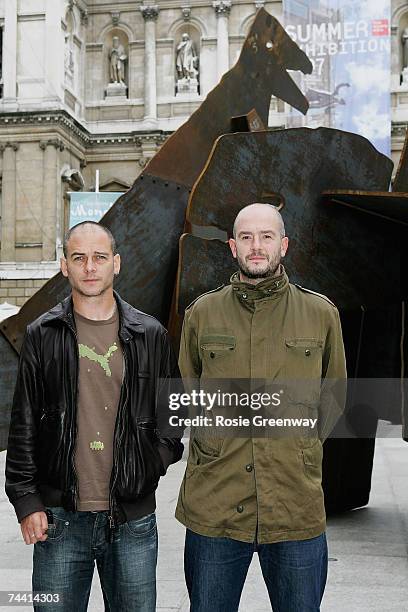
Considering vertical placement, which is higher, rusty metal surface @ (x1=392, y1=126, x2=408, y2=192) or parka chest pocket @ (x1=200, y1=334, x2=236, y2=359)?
rusty metal surface @ (x1=392, y1=126, x2=408, y2=192)

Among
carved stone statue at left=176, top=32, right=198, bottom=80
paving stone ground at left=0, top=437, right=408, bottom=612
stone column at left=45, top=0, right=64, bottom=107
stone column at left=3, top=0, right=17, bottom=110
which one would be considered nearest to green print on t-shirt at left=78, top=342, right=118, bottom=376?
paving stone ground at left=0, top=437, right=408, bottom=612

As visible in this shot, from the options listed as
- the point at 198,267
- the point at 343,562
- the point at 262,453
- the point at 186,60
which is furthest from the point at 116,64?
the point at 262,453

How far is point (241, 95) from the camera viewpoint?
5.20 metres

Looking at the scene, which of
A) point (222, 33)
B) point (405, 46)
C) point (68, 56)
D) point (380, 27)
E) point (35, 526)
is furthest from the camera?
point (222, 33)

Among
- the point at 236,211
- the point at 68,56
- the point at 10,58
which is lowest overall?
the point at 236,211

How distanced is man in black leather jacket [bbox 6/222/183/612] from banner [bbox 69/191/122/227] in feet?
51.9

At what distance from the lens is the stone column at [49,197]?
27.3 meters

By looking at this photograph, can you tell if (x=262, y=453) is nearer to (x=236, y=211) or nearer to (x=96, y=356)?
(x=96, y=356)

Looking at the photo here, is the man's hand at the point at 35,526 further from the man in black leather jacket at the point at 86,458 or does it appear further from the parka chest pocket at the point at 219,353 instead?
the parka chest pocket at the point at 219,353

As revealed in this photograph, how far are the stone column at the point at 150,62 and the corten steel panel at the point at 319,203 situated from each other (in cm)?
2633

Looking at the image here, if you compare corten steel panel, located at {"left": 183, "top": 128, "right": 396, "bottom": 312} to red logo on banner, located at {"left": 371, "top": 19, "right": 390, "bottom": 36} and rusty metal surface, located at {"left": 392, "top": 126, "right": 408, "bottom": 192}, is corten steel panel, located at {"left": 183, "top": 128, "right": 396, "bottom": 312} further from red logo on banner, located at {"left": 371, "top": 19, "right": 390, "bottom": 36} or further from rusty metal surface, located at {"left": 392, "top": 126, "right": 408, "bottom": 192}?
red logo on banner, located at {"left": 371, "top": 19, "right": 390, "bottom": 36}

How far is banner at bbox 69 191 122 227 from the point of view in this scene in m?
18.1

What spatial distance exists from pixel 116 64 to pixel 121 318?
30.4 m

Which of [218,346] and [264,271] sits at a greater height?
[264,271]
